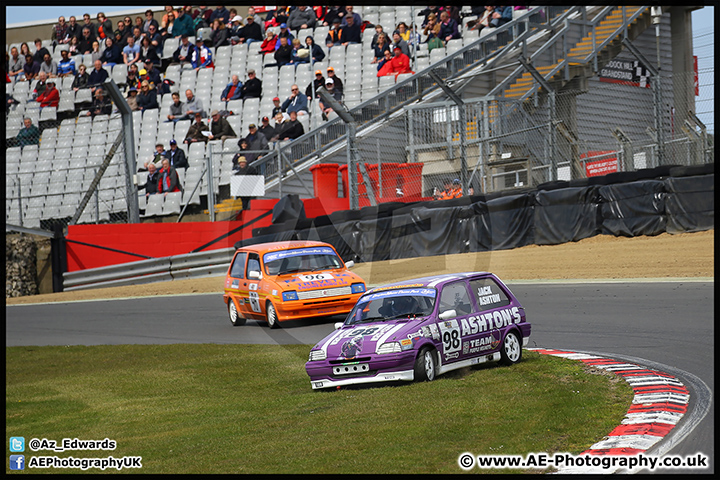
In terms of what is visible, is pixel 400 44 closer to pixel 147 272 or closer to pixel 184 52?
pixel 184 52

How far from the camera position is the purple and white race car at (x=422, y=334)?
28.7 ft

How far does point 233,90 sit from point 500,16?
8.94m

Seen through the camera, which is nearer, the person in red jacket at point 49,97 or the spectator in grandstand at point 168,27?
the person in red jacket at point 49,97

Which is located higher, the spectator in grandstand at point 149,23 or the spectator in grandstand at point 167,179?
the spectator in grandstand at point 149,23

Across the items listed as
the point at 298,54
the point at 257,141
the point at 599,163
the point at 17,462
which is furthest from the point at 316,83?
the point at 17,462

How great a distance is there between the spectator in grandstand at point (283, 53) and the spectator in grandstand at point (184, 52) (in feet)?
13.5

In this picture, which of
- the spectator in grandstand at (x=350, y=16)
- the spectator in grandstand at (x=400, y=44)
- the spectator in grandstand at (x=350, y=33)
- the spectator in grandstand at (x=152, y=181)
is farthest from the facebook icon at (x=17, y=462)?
the spectator in grandstand at (x=350, y=16)

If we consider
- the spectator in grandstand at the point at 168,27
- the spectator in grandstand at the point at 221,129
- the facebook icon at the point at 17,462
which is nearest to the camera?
the facebook icon at the point at 17,462

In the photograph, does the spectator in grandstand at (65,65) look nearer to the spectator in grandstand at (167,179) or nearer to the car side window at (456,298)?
the spectator in grandstand at (167,179)

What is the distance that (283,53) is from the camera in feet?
96.8

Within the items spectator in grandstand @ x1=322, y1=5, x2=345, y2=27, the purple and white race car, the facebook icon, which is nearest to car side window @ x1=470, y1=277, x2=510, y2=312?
the purple and white race car

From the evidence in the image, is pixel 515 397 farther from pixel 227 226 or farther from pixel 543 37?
pixel 543 37

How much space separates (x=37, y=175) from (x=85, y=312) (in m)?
8.76

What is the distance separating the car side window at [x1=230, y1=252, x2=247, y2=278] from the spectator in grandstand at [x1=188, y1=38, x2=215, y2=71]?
1717cm
